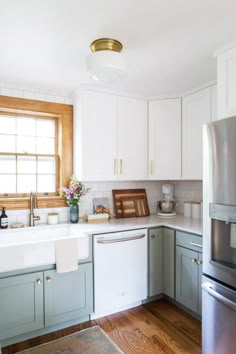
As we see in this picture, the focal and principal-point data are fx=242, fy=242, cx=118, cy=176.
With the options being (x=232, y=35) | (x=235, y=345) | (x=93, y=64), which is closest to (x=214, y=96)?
(x=232, y=35)

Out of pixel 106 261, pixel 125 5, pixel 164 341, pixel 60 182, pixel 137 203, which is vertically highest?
pixel 125 5

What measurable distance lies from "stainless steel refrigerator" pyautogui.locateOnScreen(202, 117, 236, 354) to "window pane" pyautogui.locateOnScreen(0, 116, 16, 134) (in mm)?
1972

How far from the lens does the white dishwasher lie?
89.9 inches

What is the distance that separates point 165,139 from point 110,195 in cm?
95

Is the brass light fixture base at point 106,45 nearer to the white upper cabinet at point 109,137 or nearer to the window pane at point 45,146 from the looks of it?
the white upper cabinet at point 109,137

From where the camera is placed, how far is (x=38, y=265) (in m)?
1.97

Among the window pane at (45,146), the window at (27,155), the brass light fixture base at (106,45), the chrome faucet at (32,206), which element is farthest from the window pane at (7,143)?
the brass light fixture base at (106,45)

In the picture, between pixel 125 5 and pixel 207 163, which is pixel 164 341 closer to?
pixel 207 163

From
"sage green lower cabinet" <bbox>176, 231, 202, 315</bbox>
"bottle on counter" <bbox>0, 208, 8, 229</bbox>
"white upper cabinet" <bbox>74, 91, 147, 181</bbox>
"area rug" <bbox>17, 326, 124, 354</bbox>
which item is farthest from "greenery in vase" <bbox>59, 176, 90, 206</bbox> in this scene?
"area rug" <bbox>17, 326, 124, 354</bbox>

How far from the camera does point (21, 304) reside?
1.95 meters

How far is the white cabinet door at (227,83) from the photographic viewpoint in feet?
5.61

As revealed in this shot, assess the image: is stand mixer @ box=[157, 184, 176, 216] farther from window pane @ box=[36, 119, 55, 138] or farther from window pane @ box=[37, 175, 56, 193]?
window pane @ box=[36, 119, 55, 138]

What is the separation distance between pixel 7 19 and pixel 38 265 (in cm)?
175

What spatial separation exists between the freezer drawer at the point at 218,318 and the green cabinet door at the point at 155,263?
87 cm
